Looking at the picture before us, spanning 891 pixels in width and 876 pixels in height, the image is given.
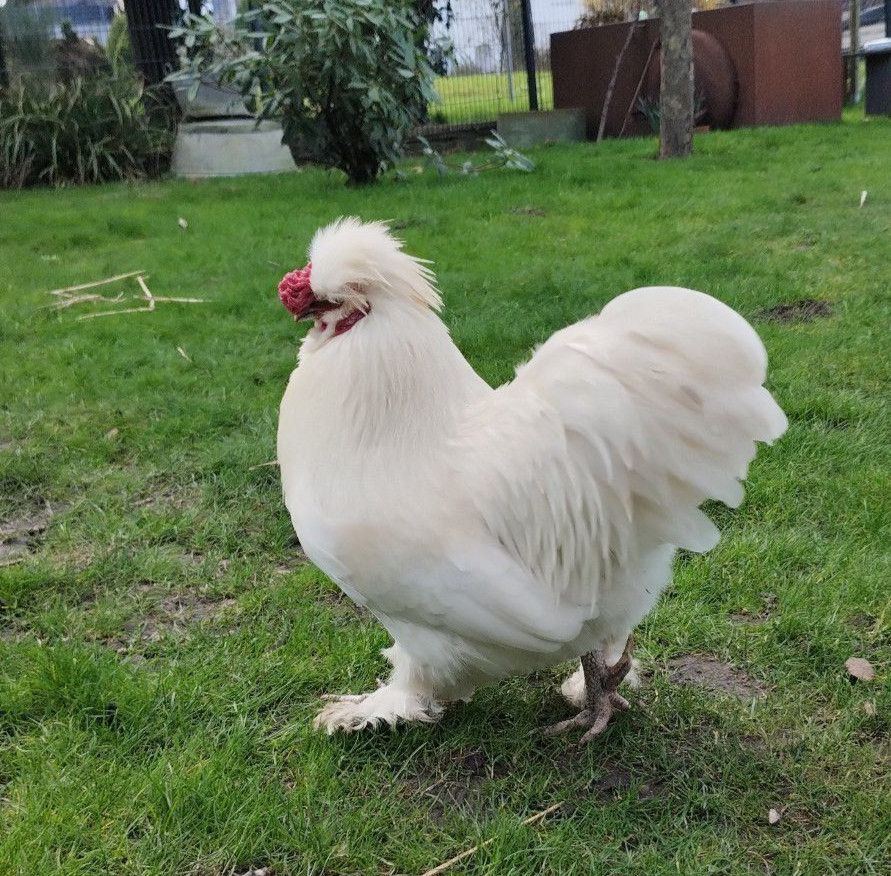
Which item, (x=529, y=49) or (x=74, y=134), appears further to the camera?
(x=529, y=49)

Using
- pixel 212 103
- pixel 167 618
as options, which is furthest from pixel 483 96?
pixel 167 618

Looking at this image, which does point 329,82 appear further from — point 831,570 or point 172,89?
point 831,570

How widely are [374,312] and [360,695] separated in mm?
1196

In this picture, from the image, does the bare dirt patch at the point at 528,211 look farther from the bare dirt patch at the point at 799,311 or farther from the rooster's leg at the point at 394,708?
the rooster's leg at the point at 394,708

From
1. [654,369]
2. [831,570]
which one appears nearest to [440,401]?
[654,369]

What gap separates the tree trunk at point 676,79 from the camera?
31.6 feet

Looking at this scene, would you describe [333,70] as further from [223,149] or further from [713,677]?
[713,677]

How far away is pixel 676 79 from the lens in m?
9.87

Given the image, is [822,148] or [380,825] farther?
[822,148]

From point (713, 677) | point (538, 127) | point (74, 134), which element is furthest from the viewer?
point (538, 127)

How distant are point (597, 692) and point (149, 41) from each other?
1350cm

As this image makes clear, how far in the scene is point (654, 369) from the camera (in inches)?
79.2

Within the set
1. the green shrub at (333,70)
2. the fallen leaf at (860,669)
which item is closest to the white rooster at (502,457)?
the fallen leaf at (860,669)

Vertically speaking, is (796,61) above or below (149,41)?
below
